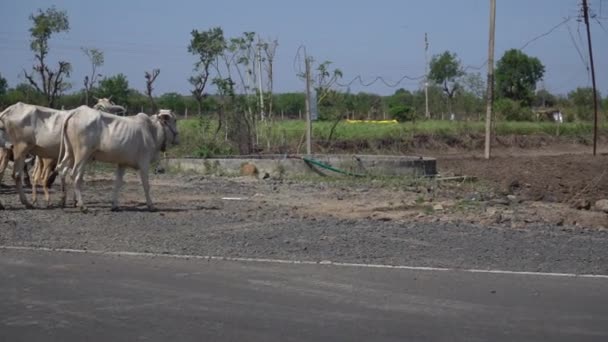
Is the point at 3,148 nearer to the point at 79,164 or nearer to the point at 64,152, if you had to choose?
the point at 64,152

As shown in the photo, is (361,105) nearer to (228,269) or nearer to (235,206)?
(235,206)

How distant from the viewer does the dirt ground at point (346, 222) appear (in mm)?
12047

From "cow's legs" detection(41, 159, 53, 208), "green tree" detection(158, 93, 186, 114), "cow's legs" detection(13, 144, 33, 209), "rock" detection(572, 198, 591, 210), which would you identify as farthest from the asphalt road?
"green tree" detection(158, 93, 186, 114)

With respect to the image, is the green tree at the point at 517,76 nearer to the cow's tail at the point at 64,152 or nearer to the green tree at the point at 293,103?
the green tree at the point at 293,103

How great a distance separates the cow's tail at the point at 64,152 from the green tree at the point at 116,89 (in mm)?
26808

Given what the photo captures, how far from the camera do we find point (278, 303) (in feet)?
29.2

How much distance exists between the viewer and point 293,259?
455 inches

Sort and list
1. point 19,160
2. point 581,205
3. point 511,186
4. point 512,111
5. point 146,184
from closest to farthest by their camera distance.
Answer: point 146,184 → point 19,160 → point 581,205 → point 511,186 → point 512,111

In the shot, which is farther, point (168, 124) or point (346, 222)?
point (168, 124)

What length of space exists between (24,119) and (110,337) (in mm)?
9189

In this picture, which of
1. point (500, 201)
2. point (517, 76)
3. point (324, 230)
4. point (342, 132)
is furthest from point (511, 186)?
point (517, 76)

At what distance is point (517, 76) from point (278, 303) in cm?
6516

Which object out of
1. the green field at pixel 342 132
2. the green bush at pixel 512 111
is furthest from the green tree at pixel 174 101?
the green bush at pixel 512 111

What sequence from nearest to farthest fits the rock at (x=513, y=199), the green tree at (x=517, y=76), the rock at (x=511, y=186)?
the rock at (x=513, y=199) → the rock at (x=511, y=186) → the green tree at (x=517, y=76)
